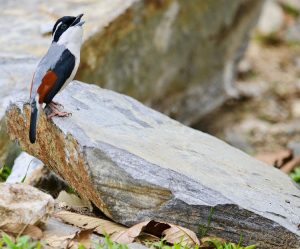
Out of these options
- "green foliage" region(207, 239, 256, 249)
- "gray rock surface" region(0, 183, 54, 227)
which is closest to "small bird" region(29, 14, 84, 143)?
"gray rock surface" region(0, 183, 54, 227)

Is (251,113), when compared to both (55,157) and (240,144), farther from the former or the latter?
(55,157)

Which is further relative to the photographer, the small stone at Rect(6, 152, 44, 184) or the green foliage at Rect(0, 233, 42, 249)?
the small stone at Rect(6, 152, 44, 184)

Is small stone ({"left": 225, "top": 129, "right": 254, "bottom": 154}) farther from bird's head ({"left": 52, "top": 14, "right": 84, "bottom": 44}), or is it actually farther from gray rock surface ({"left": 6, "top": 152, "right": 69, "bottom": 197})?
bird's head ({"left": 52, "top": 14, "right": 84, "bottom": 44})

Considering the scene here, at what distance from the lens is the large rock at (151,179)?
4.16 metres

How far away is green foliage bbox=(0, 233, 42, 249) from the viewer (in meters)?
3.63

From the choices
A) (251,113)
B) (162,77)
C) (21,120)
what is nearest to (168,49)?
(162,77)

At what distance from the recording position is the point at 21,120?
15.6 ft

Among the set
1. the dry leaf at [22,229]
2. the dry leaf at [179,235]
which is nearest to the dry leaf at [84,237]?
the dry leaf at [22,229]

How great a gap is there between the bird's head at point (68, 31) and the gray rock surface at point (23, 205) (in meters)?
1.02

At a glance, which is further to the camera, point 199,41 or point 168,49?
point 199,41

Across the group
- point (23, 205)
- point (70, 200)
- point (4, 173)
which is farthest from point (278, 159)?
point (23, 205)

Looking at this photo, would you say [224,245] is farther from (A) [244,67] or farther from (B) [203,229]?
(A) [244,67]

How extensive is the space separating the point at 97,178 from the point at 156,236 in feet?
1.49

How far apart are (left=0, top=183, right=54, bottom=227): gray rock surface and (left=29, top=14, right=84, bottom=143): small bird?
1.40 ft
